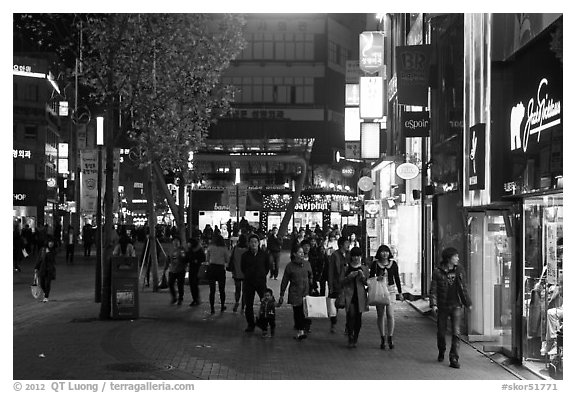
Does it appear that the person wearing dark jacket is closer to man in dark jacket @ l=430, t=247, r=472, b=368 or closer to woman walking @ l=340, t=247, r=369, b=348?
woman walking @ l=340, t=247, r=369, b=348

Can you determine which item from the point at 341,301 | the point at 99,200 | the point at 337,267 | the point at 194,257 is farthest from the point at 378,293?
the point at 99,200

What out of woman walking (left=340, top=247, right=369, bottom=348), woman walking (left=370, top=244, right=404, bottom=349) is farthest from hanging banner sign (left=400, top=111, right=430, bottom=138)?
woman walking (left=340, top=247, right=369, bottom=348)

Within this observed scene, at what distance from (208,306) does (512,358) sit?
9.51 metres

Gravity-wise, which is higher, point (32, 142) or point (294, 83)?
point (294, 83)

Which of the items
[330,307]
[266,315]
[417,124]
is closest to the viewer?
[266,315]

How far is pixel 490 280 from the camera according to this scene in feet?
50.9

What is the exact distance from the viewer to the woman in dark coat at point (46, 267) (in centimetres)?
2177

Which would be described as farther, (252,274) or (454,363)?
(252,274)

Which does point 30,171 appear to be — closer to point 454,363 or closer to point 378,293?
point 378,293

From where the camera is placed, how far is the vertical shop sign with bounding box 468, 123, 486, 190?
14.4 metres

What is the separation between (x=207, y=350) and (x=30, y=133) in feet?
180

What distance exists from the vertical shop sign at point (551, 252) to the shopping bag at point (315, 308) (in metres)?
4.70
